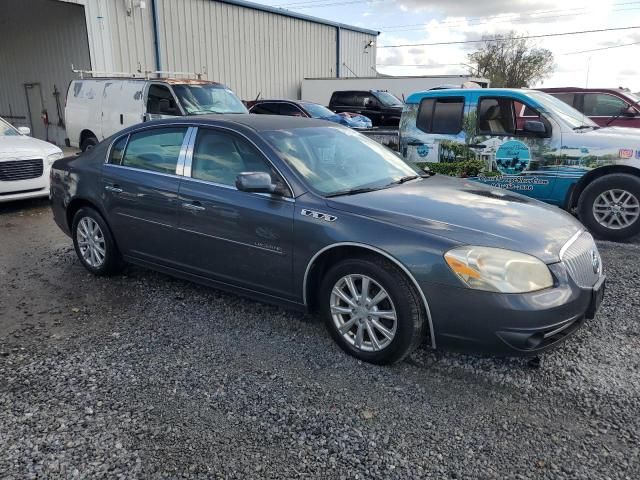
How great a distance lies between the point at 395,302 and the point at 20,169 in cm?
700

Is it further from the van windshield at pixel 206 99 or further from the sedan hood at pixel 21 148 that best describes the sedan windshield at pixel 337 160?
the van windshield at pixel 206 99

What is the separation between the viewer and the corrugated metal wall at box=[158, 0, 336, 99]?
1861 cm

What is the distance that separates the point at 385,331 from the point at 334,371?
1.36ft

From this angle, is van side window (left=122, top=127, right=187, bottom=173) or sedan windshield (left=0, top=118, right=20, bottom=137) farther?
sedan windshield (left=0, top=118, right=20, bottom=137)

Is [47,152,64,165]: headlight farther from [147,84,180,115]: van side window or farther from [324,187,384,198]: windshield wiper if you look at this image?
[324,187,384,198]: windshield wiper

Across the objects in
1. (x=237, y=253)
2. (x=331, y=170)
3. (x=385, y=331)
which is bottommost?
(x=385, y=331)

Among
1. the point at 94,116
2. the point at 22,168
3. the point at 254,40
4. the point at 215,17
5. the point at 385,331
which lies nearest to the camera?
the point at 385,331

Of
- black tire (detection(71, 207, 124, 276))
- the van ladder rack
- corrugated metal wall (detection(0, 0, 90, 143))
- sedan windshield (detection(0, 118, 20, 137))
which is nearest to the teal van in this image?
black tire (detection(71, 207, 124, 276))

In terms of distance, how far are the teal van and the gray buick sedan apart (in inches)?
99.2

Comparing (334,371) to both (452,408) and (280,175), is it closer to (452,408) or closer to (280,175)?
(452,408)

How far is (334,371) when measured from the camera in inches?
131

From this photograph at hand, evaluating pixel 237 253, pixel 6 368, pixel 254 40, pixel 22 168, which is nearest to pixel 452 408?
pixel 237 253

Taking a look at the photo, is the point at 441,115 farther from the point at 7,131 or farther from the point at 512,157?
the point at 7,131

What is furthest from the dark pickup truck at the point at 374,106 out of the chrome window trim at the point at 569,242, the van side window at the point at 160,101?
the chrome window trim at the point at 569,242
